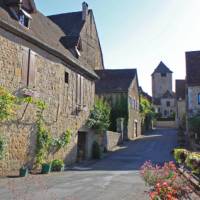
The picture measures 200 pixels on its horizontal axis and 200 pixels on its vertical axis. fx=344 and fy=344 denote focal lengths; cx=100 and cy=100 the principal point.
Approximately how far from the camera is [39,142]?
16.2m

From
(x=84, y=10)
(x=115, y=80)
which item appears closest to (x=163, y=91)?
(x=115, y=80)

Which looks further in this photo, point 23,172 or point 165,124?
point 165,124

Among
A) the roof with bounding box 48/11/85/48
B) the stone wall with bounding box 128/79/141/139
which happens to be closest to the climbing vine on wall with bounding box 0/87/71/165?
the roof with bounding box 48/11/85/48

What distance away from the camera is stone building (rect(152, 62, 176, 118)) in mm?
81188

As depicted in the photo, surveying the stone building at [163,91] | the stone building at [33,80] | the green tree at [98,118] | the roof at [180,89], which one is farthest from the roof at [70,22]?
the stone building at [163,91]

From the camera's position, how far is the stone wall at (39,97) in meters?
14.0

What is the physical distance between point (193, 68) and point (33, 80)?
24.0m

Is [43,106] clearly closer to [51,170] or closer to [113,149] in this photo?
[51,170]

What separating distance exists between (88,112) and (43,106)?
23.3ft

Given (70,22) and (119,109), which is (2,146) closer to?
(70,22)

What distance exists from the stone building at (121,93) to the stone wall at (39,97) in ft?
41.4

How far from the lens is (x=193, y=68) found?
118 feet

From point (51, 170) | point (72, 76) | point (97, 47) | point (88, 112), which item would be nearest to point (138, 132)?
point (97, 47)

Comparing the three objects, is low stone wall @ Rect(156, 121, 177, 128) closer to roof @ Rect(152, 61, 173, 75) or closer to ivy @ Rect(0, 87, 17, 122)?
roof @ Rect(152, 61, 173, 75)
